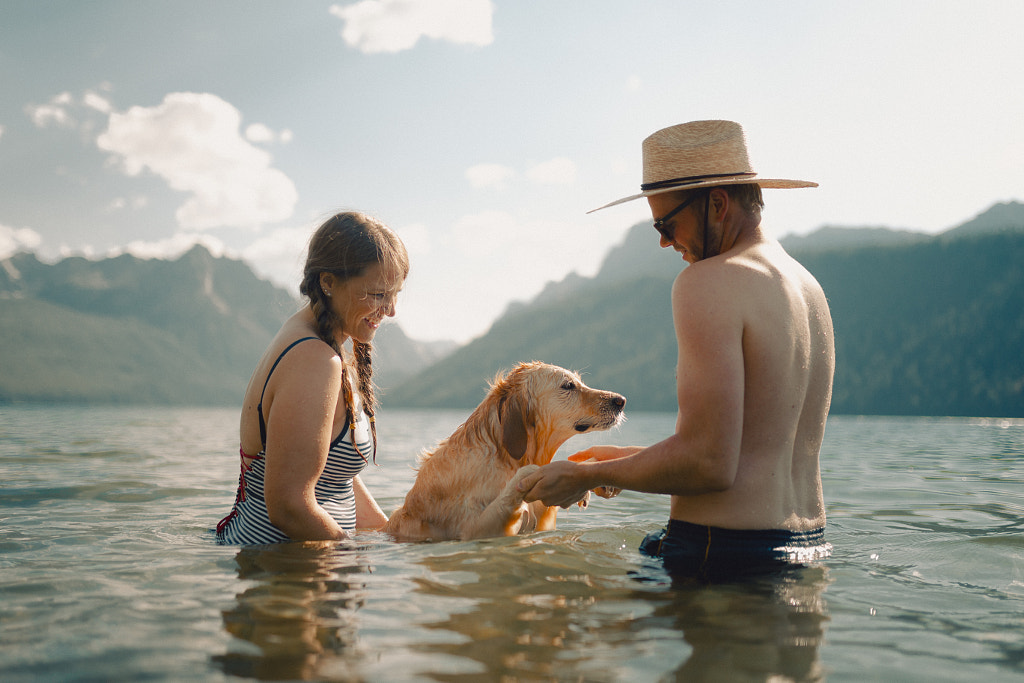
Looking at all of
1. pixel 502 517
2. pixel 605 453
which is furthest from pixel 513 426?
pixel 605 453

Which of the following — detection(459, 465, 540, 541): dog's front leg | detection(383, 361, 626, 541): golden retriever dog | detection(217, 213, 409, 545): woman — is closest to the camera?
detection(217, 213, 409, 545): woman

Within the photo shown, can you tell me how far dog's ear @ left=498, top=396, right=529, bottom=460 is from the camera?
584 centimetres

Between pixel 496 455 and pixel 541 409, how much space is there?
57 centimetres

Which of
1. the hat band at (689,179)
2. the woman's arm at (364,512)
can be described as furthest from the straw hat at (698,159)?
the woman's arm at (364,512)

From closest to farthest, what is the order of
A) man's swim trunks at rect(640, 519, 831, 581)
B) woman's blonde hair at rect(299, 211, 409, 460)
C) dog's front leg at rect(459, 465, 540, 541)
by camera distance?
man's swim trunks at rect(640, 519, 831, 581), woman's blonde hair at rect(299, 211, 409, 460), dog's front leg at rect(459, 465, 540, 541)

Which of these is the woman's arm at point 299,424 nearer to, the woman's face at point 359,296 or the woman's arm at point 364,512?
the woman's face at point 359,296

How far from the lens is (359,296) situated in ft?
15.6

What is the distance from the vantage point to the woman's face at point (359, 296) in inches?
187

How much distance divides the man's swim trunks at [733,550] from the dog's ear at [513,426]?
202 cm

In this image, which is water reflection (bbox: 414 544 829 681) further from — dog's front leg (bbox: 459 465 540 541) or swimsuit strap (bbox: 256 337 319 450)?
swimsuit strap (bbox: 256 337 319 450)

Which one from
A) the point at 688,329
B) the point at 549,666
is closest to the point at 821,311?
the point at 688,329

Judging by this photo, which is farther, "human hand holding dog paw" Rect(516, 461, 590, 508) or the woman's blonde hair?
the woman's blonde hair

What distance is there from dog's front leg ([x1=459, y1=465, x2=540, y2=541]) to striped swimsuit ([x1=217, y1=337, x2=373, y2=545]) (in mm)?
988

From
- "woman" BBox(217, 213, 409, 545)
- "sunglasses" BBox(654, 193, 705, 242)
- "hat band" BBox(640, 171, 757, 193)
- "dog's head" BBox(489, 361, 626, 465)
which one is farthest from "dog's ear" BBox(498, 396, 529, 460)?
"hat band" BBox(640, 171, 757, 193)
